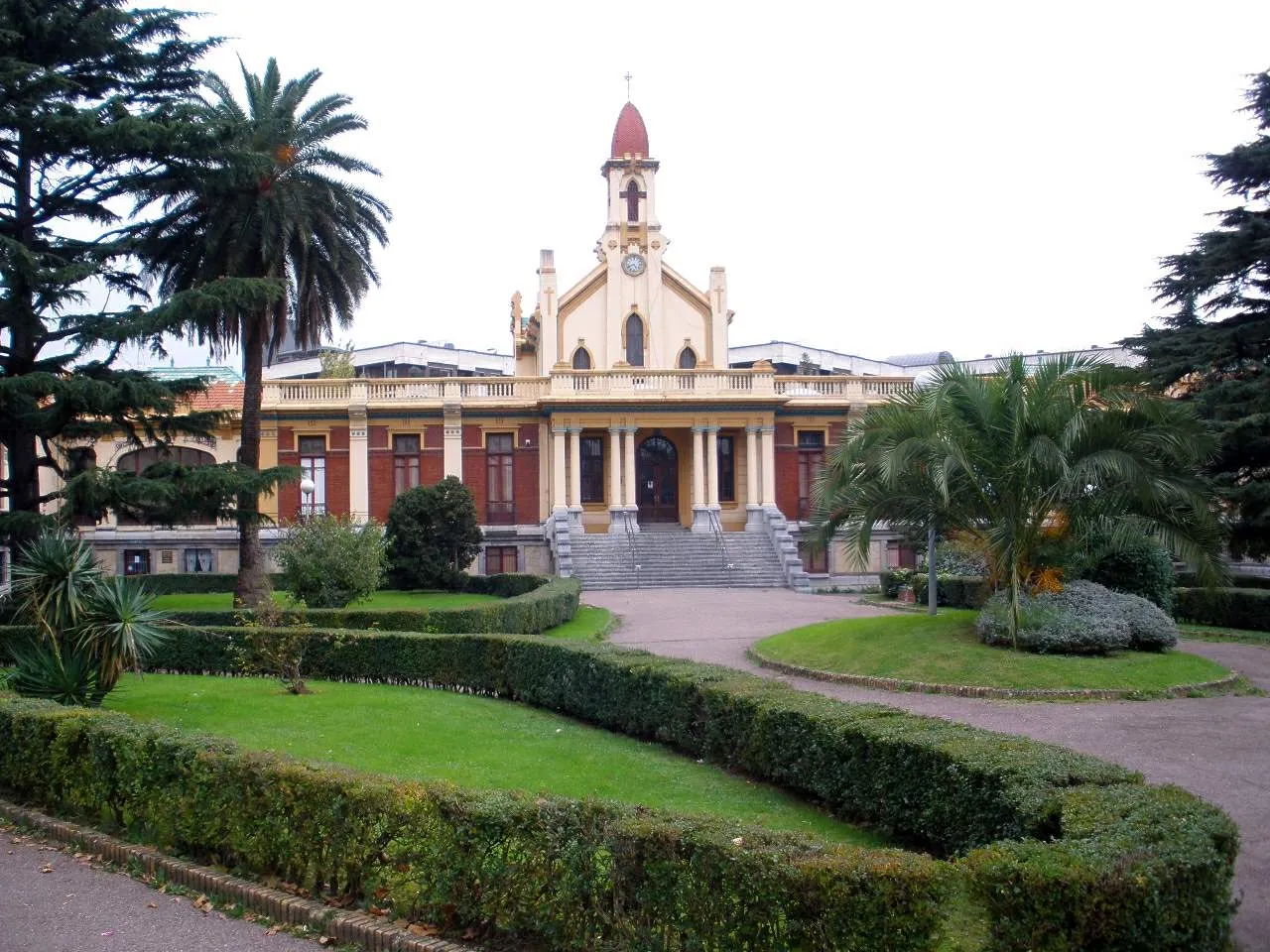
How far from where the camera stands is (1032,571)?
17344 mm

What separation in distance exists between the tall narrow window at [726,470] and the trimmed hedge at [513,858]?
114ft

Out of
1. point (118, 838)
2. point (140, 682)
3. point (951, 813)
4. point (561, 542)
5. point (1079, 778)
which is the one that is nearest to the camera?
point (1079, 778)

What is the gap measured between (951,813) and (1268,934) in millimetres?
2079

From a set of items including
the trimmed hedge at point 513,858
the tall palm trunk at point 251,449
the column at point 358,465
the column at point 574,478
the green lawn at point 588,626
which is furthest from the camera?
the column at point 358,465

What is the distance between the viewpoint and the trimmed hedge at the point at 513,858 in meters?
5.34

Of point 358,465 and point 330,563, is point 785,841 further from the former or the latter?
point 358,465

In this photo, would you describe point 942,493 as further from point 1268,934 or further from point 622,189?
point 622,189

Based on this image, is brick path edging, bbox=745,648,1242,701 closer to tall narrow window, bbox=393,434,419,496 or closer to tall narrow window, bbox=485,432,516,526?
tall narrow window, bbox=485,432,516,526

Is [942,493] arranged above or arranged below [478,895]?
above

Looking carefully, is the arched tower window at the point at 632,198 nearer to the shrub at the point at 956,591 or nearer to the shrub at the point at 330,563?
the shrub at the point at 956,591

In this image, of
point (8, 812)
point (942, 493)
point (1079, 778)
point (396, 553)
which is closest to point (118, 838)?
point (8, 812)

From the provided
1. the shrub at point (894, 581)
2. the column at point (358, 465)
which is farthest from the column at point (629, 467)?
the shrub at point (894, 581)

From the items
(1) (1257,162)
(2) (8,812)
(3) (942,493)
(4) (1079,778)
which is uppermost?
(1) (1257,162)

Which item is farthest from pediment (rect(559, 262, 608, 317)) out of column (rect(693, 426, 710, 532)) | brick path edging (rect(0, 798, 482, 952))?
brick path edging (rect(0, 798, 482, 952))
